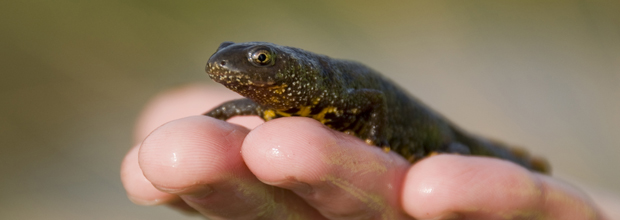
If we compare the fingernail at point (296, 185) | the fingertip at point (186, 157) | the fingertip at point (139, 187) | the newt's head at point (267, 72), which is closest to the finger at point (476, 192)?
the fingernail at point (296, 185)

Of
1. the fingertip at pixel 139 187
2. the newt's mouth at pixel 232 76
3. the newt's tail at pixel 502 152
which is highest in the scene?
the newt's mouth at pixel 232 76

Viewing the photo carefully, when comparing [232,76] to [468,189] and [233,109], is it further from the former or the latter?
[468,189]

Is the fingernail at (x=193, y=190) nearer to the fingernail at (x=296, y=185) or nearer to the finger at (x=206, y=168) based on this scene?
the finger at (x=206, y=168)

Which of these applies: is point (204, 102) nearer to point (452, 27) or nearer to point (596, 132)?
point (452, 27)

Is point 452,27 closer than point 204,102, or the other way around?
point 204,102

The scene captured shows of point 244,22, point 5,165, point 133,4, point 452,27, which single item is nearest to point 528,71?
point 452,27

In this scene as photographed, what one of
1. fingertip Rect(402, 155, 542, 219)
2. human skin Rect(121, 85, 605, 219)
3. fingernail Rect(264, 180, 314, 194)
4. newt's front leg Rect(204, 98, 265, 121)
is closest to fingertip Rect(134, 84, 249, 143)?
newt's front leg Rect(204, 98, 265, 121)
